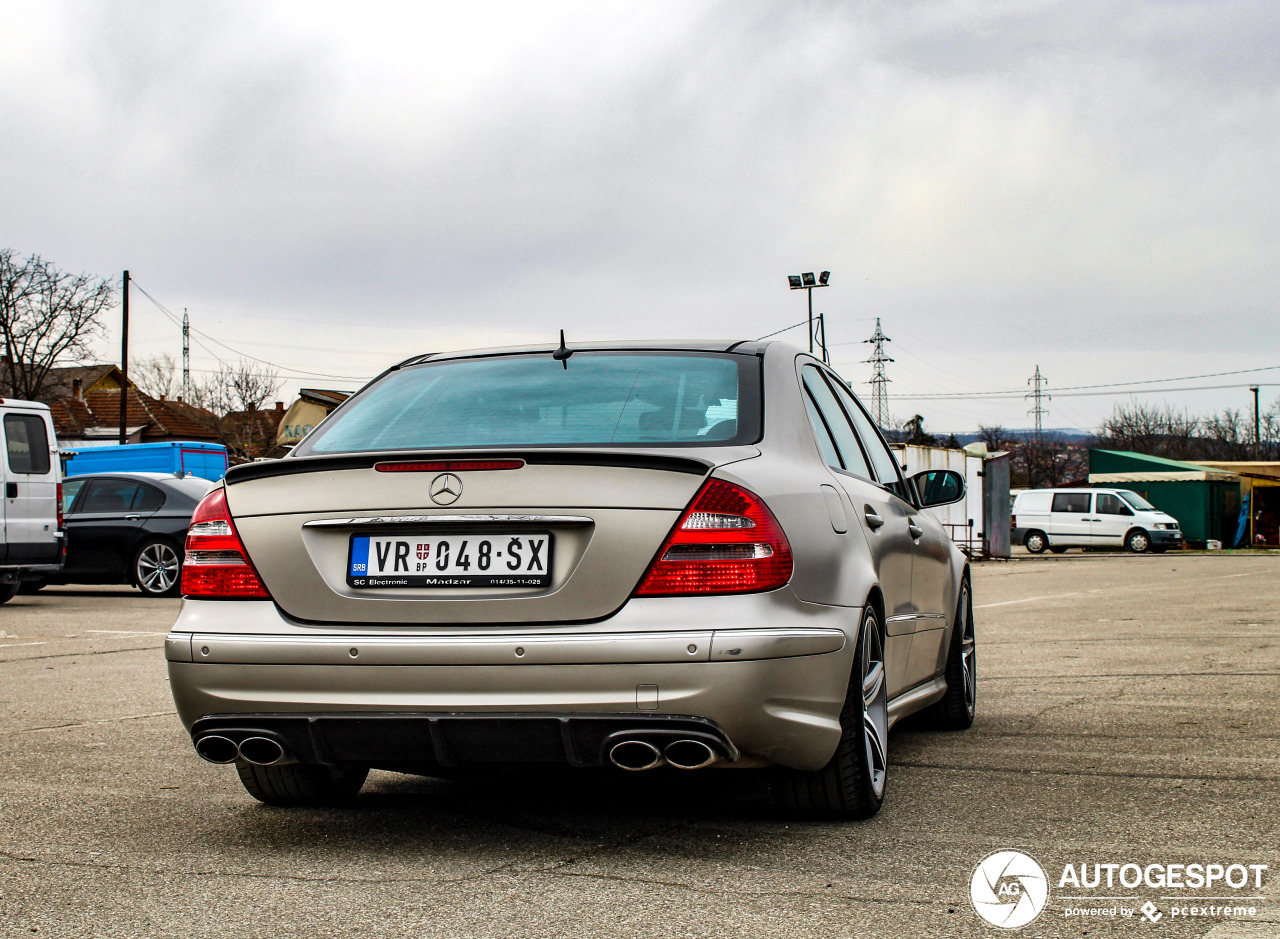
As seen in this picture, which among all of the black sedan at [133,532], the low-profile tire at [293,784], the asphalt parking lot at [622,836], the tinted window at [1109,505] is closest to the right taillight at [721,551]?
the asphalt parking lot at [622,836]

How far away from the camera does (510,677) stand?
346 cm

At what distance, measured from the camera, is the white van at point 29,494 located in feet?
46.2

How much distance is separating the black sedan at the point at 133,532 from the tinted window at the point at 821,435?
41.6 feet

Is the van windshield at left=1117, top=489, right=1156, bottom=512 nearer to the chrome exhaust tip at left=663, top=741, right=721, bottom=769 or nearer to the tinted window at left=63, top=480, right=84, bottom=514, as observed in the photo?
the tinted window at left=63, top=480, right=84, bottom=514

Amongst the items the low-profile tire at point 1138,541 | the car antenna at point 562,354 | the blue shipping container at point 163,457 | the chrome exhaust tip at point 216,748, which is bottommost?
the low-profile tire at point 1138,541

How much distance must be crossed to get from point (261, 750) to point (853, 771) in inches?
65.3

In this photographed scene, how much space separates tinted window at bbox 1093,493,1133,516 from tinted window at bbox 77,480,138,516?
1140 inches

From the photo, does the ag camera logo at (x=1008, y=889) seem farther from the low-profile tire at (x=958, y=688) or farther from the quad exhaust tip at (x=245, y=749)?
the low-profile tire at (x=958, y=688)

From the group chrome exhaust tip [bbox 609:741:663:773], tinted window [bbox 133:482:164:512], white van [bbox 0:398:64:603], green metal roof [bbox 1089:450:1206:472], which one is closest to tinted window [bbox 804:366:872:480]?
chrome exhaust tip [bbox 609:741:663:773]

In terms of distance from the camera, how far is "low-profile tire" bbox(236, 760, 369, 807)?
436 cm

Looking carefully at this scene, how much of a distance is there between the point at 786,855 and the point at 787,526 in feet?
2.93

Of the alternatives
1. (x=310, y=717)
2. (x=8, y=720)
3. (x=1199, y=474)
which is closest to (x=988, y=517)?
(x=1199, y=474)

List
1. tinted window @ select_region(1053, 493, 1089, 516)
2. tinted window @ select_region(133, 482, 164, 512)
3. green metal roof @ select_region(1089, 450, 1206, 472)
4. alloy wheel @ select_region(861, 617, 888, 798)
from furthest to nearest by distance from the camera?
1. green metal roof @ select_region(1089, 450, 1206, 472)
2. tinted window @ select_region(1053, 493, 1089, 516)
3. tinted window @ select_region(133, 482, 164, 512)
4. alloy wheel @ select_region(861, 617, 888, 798)

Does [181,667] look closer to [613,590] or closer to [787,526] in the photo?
[613,590]
